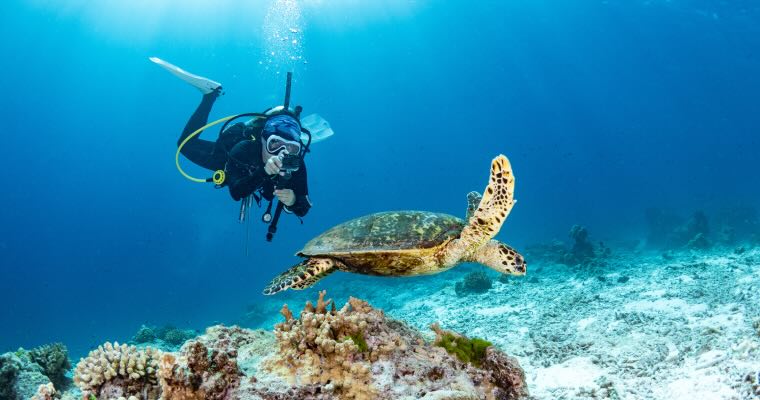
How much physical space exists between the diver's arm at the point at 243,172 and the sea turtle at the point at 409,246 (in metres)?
2.48

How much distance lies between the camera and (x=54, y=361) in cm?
573

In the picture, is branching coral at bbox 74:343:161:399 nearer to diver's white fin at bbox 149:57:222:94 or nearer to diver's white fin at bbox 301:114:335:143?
diver's white fin at bbox 301:114:335:143

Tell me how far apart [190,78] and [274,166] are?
5.36 meters

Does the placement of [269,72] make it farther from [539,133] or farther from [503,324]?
[503,324]

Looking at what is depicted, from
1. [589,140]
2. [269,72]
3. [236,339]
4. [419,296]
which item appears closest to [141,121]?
[269,72]

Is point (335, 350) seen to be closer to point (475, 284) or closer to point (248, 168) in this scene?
point (248, 168)

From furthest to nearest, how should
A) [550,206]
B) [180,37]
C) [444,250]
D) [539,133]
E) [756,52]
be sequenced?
[539,133]
[550,206]
[180,37]
[756,52]
[444,250]

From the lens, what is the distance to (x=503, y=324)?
24.8 feet

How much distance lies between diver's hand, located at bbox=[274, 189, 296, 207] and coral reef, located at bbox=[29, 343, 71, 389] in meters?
4.27

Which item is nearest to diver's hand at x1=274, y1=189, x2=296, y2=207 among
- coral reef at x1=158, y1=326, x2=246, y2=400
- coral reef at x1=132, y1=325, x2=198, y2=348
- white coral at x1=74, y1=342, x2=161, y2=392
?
white coral at x1=74, y1=342, x2=161, y2=392

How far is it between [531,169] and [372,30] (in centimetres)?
7809

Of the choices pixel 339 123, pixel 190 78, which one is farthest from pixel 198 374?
pixel 339 123

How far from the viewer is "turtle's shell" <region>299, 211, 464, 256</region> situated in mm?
4418

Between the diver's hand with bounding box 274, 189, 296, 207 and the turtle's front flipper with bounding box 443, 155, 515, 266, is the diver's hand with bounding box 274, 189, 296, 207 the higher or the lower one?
the higher one
